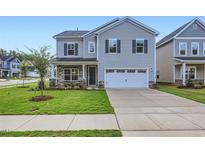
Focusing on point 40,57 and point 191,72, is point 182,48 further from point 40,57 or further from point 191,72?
point 40,57

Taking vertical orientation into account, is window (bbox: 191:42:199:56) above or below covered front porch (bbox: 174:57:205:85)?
above

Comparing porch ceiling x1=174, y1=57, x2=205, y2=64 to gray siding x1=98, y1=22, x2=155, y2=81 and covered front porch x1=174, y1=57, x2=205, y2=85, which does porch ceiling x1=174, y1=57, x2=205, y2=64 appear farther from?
gray siding x1=98, y1=22, x2=155, y2=81

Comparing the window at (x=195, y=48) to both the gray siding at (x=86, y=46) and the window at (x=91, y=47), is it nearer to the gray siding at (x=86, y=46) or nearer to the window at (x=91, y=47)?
the gray siding at (x=86, y=46)

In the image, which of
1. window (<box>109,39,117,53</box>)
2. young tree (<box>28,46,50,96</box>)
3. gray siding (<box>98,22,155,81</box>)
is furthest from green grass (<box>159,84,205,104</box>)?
young tree (<box>28,46,50,96</box>)

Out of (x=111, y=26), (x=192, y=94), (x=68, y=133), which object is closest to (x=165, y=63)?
(x=111, y=26)

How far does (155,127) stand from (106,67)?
60.2ft

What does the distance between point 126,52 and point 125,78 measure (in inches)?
110

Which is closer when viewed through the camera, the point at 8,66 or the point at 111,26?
the point at 111,26

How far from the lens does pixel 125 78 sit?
84.6 feet

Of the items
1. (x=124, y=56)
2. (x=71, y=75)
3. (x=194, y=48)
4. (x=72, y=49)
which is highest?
(x=194, y=48)

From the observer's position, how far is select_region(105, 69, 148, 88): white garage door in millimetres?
25781

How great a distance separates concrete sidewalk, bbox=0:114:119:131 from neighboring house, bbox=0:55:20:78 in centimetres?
6917

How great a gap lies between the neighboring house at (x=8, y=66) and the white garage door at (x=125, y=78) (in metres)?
56.2
